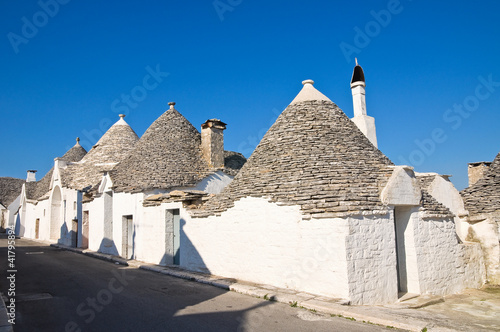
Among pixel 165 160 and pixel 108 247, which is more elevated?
pixel 165 160

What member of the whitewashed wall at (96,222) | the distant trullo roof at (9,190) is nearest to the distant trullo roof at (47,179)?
the distant trullo roof at (9,190)

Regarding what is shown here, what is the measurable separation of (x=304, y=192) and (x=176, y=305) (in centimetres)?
378

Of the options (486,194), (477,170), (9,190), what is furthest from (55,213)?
(477,170)

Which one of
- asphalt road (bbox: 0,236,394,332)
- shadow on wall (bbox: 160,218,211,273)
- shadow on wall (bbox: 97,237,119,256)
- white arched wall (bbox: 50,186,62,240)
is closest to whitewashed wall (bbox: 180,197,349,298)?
shadow on wall (bbox: 160,218,211,273)

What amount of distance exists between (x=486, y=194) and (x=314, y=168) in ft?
20.6

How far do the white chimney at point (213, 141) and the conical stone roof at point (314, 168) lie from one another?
5508 mm

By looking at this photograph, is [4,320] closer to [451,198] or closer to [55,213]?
[451,198]

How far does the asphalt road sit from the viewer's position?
234 inches

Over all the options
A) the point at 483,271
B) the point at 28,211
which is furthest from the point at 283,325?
the point at 28,211

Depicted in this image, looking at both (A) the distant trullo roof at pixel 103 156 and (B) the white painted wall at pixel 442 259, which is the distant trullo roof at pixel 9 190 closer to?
(A) the distant trullo roof at pixel 103 156

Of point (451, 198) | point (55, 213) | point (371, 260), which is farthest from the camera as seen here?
point (55, 213)

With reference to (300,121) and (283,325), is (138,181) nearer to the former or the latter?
(300,121)

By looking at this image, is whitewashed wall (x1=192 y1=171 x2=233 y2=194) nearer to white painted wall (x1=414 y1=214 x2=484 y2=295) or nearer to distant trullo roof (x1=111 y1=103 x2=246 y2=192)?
distant trullo roof (x1=111 y1=103 x2=246 y2=192)

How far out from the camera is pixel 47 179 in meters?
34.6
